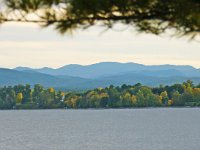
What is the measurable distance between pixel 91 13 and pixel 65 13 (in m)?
0.69

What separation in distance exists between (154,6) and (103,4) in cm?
149

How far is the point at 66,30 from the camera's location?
1875cm
